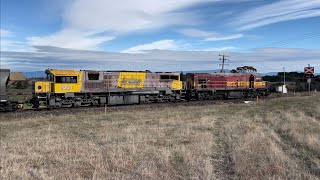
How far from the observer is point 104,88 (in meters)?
31.9

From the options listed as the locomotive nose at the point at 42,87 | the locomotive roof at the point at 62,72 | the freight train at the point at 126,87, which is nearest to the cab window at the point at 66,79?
the freight train at the point at 126,87

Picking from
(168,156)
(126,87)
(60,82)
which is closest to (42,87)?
(60,82)

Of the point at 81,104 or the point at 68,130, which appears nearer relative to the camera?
the point at 68,130

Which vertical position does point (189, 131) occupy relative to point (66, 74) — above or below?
below

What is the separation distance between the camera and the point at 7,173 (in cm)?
820

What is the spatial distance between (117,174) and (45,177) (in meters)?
1.64

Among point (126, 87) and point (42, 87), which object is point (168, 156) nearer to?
point (42, 87)

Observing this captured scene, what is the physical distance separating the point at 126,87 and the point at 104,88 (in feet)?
7.67

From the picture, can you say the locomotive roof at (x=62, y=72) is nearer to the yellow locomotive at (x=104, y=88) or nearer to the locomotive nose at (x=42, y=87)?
the yellow locomotive at (x=104, y=88)

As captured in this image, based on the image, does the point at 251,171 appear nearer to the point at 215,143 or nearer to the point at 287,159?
the point at 287,159

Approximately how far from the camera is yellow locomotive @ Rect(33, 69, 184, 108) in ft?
94.3

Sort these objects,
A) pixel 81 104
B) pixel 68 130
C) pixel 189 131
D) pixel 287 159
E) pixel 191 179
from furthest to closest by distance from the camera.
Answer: pixel 81 104 < pixel 68 130 < pixel 189 131 < pixel 287 159 < pixel 191 179

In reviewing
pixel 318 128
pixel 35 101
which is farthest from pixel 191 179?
pixel 35 101

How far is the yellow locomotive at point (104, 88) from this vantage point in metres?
28.8
